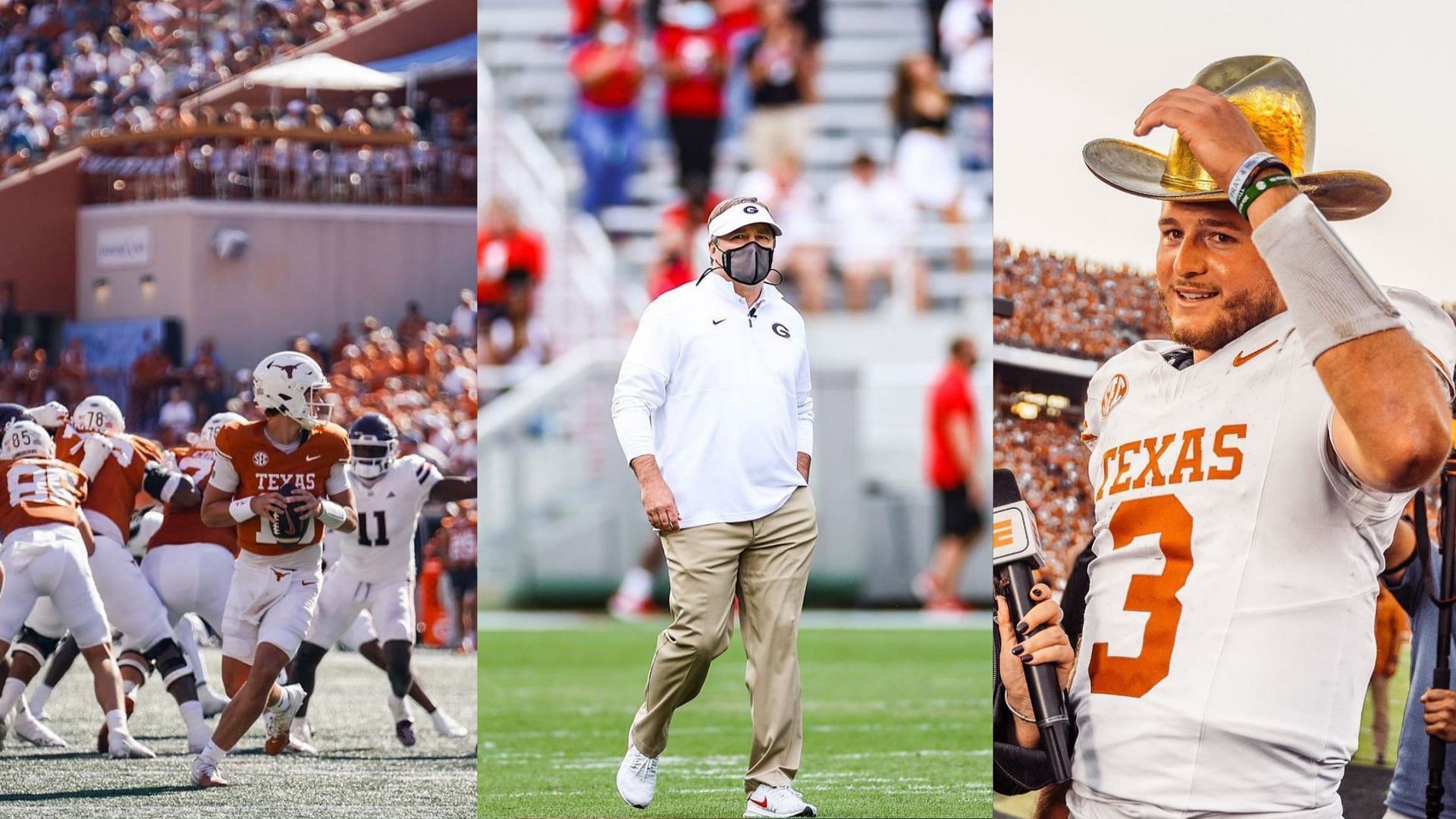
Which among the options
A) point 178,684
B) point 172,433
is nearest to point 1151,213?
point 172,433

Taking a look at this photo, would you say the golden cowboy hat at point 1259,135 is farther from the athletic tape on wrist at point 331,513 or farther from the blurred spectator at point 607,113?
the blurred spectator at point 607,113

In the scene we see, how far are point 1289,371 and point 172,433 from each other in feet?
14.8

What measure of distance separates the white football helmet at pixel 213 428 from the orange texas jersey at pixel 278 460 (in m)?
0.11

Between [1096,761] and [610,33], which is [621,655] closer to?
[610,33]

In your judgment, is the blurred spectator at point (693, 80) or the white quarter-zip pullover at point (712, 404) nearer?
the white quarter-zip pullover at point (712, 404)

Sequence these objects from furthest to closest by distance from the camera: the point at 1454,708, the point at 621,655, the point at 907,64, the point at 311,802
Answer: the point at 907,64, the point at 621,655, the point at 311,802, the point at 1454,708

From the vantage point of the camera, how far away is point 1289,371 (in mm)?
2002

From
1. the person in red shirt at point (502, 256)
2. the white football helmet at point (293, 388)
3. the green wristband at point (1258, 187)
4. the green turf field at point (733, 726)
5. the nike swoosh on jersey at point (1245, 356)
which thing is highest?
the person in red shirt at point (502, 256)

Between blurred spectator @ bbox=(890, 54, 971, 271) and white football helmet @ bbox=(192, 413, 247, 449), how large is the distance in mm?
12038

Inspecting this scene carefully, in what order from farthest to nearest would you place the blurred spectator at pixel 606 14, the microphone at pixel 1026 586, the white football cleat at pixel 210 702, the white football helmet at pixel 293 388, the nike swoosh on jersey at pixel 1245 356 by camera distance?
the blurred spectator at pixel 606 14, the white football cleat at pixel 210 702, the white football helmet at pixel 293 388, the microphone at pixel 1026 586, the nike swoosh on jersey at pixel 1245 356

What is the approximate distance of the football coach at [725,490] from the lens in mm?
4230

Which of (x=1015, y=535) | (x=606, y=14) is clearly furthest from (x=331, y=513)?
(x=606, y=14)

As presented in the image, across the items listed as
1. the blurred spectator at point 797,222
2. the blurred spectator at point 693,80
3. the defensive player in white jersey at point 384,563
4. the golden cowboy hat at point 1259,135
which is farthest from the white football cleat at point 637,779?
the blurred spectator at point 693,80

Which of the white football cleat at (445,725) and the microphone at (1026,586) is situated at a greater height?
the microphone at (1026,586)
